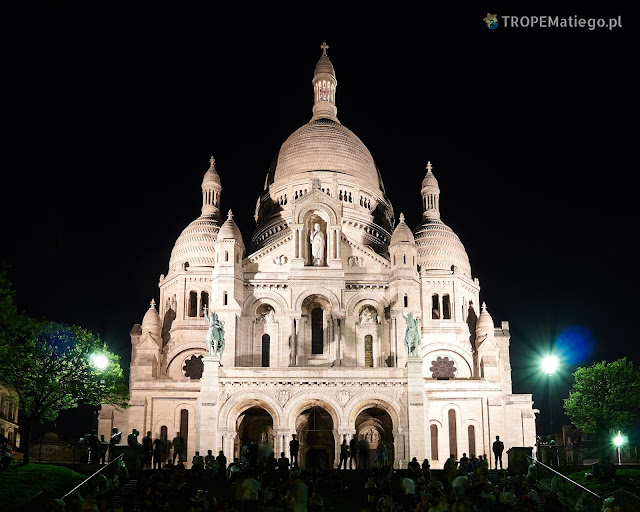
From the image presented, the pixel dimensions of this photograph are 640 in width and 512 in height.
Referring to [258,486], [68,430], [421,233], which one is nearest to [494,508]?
[258,486]

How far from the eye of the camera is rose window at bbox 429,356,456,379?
72750mm

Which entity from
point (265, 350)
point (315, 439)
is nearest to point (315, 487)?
point (315, 439)

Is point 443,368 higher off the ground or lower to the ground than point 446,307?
lower

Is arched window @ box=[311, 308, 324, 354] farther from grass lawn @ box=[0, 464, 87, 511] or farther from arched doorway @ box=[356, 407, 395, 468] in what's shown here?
grass lawn @ box=[0, 464, 87, 511]

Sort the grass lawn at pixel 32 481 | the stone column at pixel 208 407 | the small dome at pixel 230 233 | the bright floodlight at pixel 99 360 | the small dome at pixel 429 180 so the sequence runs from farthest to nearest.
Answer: the small dome at pixel 429 180
the small dome at pixel 230 233
the stone column at pixel 208 407
the bright floodlight at pixel 99 360
the grass lawn at pixel 32 481

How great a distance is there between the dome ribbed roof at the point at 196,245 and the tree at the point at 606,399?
3186 centimetres

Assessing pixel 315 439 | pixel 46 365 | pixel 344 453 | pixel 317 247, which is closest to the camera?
pixel 46 365

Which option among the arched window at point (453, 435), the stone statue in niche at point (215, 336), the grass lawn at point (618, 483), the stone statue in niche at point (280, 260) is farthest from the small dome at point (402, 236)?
the grass lawn at point (618, 483)

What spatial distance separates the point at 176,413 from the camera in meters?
66.3

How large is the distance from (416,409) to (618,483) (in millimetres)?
20032

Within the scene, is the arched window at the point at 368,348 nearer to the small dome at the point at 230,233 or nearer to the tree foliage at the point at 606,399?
the small dome at the point at 230,233

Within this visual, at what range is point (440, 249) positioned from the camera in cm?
7819

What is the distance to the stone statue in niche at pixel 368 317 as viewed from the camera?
63.0m

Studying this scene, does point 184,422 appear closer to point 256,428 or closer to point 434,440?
point 256,428
